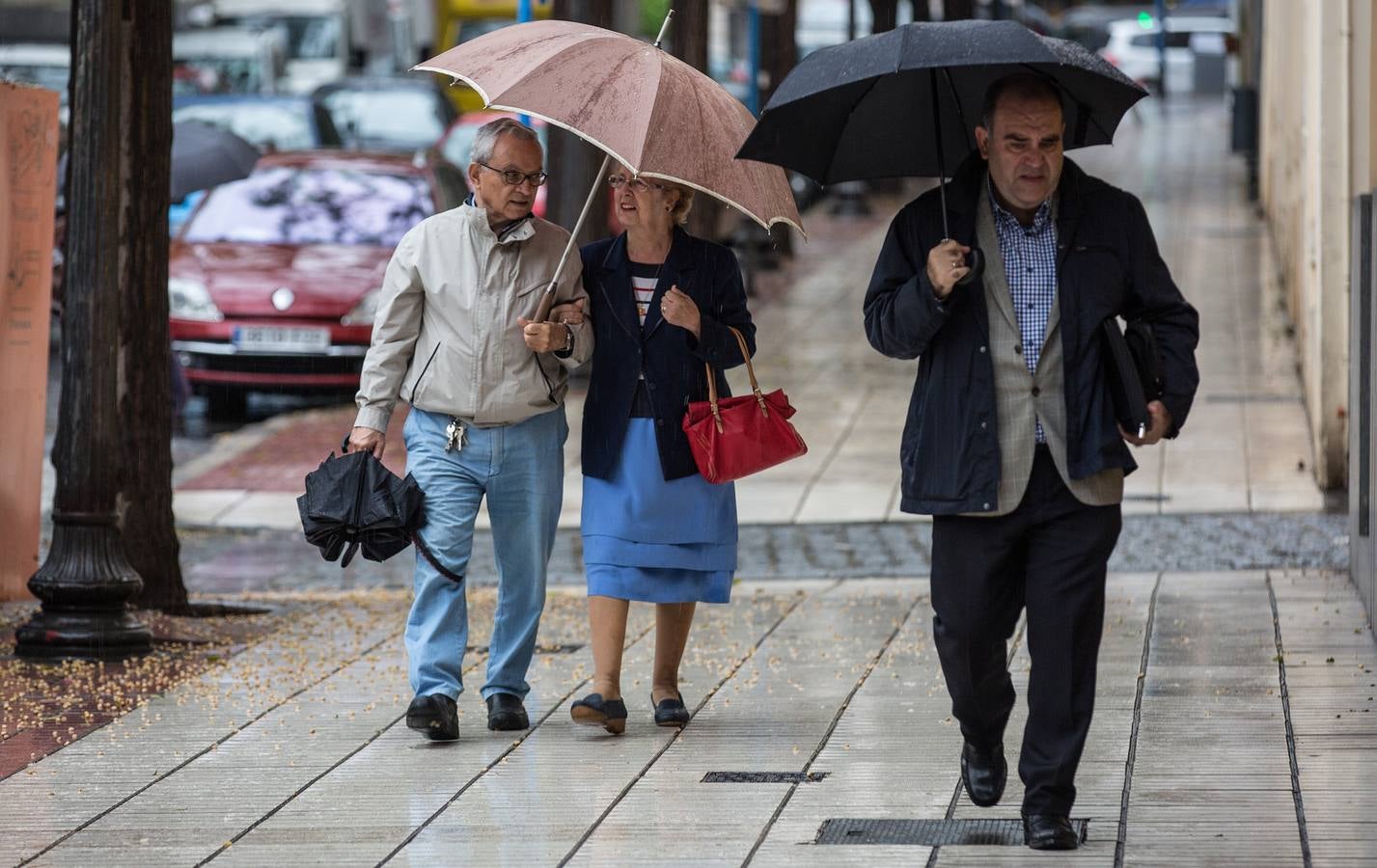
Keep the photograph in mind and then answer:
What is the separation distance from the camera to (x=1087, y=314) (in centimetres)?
514

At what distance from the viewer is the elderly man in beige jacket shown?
6.70 metres

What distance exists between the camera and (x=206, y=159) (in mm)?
12781

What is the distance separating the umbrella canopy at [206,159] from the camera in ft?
41.3

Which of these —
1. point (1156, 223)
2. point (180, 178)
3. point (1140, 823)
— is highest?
point (180, 178)

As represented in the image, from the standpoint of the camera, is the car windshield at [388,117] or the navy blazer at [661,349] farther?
the car windshield at [388,117]

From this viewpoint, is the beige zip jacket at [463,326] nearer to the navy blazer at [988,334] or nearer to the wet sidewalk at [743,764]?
the wet sidewalk at [743,764]

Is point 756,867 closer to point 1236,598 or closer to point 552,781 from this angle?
point 552,781

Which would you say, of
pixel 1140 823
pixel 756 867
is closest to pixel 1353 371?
pixel 1140 823

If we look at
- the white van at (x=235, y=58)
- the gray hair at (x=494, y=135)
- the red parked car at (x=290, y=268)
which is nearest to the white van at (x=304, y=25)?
the white van at (x=235, y=58)

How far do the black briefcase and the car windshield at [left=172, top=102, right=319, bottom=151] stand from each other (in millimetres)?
16898

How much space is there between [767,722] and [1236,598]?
8.98ft

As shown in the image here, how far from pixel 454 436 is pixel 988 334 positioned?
2.10 meters

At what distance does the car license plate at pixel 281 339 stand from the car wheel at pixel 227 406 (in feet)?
3.09

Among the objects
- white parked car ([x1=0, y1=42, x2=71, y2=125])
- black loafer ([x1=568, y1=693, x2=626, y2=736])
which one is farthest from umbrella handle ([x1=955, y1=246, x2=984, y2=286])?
white parked car ([x1=0, y1=42, x2=71, y2=125])
